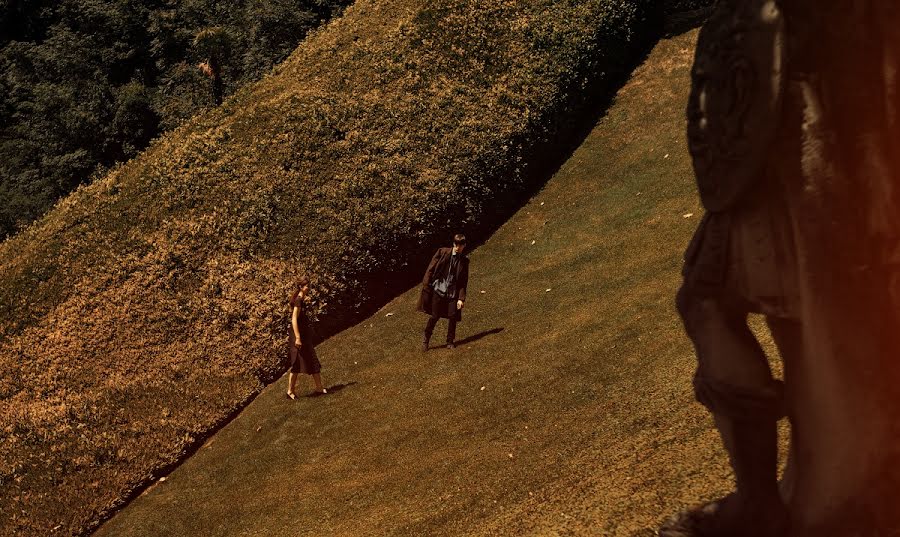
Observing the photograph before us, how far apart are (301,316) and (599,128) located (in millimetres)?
10180

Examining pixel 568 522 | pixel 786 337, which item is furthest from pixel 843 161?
pixel 568 522

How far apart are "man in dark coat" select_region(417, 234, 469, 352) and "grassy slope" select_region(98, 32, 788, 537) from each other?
1.93 ft

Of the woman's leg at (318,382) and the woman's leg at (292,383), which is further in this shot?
the woman's leg at (292,383)

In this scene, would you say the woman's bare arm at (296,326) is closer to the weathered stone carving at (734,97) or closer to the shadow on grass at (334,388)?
the shadow on grass at (334,388)

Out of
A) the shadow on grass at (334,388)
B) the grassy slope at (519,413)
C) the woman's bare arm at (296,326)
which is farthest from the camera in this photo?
the shadow on grass at (334,388)

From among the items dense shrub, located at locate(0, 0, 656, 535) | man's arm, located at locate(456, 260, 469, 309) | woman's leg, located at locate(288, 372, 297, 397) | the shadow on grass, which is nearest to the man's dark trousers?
man's arm, located at locate(456, 260, 469, 309)

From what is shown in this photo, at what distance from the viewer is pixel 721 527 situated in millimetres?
4117

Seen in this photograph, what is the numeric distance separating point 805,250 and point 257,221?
1517cm

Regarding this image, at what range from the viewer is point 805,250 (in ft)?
11.6

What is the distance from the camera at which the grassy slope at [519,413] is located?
7359 mm

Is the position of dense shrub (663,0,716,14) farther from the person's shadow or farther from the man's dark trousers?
the man's dark trousers

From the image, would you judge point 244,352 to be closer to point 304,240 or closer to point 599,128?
point 304,240

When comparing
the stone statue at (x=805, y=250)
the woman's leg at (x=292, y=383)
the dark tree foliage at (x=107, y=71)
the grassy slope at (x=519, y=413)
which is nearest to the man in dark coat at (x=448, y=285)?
the grassy slope at (x=519, y=413)

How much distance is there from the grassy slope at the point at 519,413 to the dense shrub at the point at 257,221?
3.01 ft
